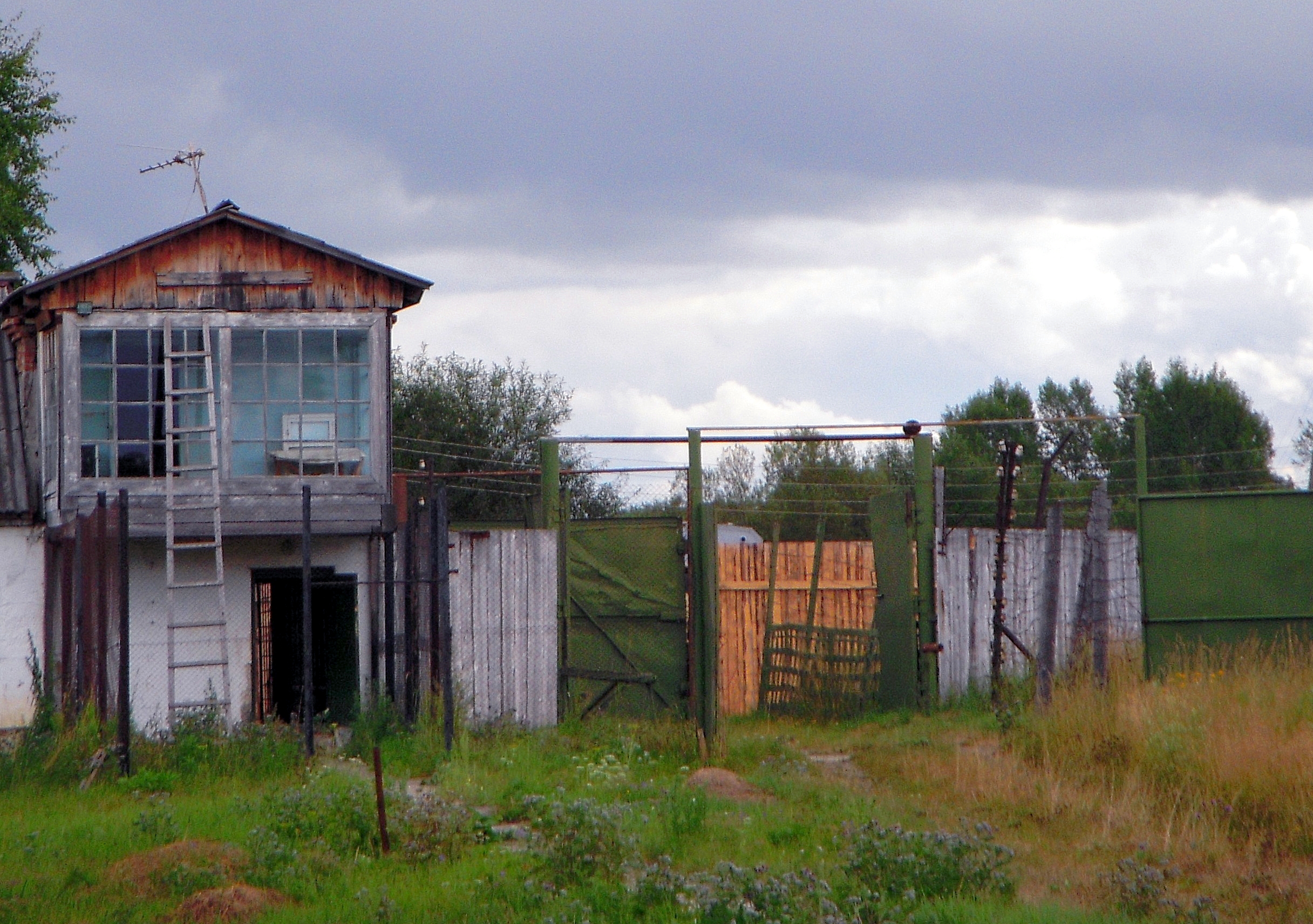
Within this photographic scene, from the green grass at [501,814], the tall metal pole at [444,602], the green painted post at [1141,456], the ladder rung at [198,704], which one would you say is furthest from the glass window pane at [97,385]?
the green painted post at [1141,456]

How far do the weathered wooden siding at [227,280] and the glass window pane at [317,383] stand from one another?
0.66 metres

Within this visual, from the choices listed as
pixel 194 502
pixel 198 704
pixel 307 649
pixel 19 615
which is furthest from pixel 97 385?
pixel 307 649

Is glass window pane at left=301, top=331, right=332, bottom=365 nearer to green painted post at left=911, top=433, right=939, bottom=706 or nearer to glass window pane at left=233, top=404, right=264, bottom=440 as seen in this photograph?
glass window pane at left=233, top=404, right=264, bottom=440

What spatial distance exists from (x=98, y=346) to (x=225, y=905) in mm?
8242

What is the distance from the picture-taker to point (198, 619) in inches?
522

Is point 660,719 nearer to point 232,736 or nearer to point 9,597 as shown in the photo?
point 232,736

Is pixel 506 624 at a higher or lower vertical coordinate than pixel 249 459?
lower

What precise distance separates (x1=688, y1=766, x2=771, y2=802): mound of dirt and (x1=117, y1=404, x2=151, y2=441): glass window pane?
22.9 feet

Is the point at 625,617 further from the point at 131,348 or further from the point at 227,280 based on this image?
the point at 131,348

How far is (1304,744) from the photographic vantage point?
8.37 metres

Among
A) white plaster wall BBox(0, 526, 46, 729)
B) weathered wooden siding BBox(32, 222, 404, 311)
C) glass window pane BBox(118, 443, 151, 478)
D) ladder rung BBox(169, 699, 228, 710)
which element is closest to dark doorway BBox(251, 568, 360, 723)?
ladder rung BBox(169, 699, 228, 710)

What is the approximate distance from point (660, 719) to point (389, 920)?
580 centimetres

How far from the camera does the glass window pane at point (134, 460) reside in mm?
13320

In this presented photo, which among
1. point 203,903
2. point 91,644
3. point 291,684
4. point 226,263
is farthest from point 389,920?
point 291,684
